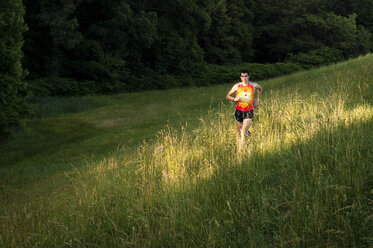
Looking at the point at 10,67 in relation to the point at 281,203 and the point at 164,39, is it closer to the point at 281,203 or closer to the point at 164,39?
the point at 281,203

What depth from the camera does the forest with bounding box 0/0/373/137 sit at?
1725 centimetres

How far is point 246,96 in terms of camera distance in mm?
7613

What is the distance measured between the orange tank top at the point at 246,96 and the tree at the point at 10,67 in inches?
321

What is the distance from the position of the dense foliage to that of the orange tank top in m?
21.1

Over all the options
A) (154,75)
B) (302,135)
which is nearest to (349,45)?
(154,75)

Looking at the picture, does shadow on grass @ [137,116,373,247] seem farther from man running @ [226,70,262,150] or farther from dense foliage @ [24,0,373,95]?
Answer: dense foliage @ [24,0,373,95]

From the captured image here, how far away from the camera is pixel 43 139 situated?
50.5ft

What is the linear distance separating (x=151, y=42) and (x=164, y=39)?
14.5 ft

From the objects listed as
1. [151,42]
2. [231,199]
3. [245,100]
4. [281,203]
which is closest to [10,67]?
[245,100]

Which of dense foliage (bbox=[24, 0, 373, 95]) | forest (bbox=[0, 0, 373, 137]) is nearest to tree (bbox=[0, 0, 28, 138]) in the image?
forest (bbox=[0, 0, 373, 137])

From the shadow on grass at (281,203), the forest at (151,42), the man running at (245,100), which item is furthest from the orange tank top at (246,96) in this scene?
the forest at (151,42)

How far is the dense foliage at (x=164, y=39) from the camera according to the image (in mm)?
28500

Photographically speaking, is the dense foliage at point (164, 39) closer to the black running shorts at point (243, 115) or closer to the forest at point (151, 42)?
the forest at point (151, 42)

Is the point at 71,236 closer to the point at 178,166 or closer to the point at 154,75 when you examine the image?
the point at 178,166
